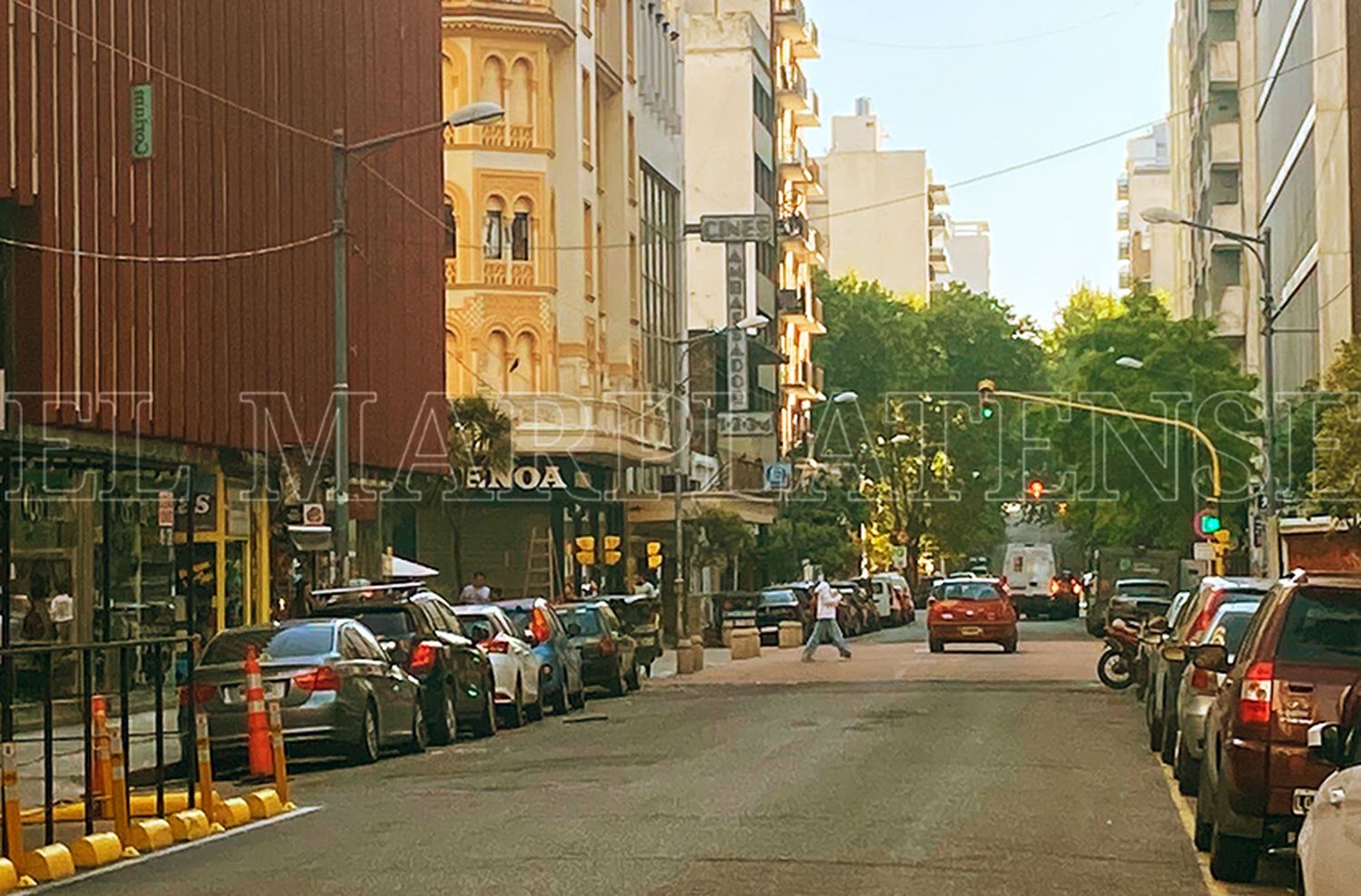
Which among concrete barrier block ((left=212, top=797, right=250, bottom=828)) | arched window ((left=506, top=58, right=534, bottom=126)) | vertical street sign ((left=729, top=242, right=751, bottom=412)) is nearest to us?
concrete barrier block ((left=212, top=797, right=250, bottom=828))

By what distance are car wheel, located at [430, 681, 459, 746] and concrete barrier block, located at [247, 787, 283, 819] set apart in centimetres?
781

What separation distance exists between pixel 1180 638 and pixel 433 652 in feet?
24.8

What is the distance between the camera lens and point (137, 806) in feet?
61.6

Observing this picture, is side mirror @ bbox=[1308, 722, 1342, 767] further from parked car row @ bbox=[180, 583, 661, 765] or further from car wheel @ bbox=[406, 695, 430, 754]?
car wheel @ bbox=[406, 695, 430, 754]

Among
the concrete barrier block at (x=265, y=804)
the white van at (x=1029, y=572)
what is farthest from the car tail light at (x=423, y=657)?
the white van at (x=1029, y=572)

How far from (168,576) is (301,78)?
816 centimetres

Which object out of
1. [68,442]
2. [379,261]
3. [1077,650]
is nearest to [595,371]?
[1077,650]

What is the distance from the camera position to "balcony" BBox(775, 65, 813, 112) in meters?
108

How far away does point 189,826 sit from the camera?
685 inches

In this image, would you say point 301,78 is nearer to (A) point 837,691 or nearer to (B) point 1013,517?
(A) point 837,691

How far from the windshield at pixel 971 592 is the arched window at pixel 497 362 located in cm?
1107

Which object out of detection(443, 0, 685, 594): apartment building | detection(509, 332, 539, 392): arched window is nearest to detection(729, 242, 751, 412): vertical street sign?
detection(443, 0, 685, 594): apartment building

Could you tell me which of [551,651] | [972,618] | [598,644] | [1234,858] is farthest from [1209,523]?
[1234,858]

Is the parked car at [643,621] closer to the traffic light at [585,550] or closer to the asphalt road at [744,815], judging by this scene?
the traffic light at [585,550]
